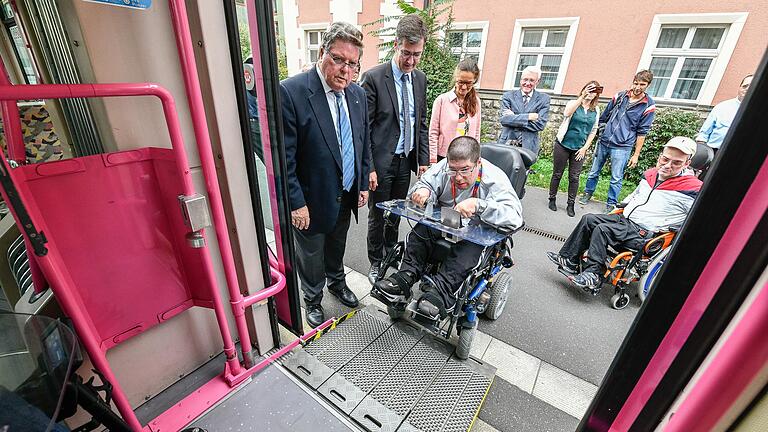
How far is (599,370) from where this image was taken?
2.01 metres

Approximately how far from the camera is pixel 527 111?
163 inches

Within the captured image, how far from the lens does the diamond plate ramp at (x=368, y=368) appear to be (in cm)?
158

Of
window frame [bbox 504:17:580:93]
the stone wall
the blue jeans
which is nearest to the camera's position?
the blue jeans

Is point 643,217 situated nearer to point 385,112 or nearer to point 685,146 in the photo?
point 685,146

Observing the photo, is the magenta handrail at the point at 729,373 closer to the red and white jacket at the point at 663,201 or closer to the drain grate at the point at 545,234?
the red and white jacket at the point at 663,201

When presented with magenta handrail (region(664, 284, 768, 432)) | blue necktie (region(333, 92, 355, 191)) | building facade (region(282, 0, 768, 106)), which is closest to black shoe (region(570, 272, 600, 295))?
blue necktie (region(333, 92, 355, 191))

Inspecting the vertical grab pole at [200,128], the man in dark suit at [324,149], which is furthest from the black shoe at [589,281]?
the vertical grab pole at [200,128]

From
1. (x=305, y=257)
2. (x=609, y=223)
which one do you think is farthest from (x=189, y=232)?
(x=609, y=223)

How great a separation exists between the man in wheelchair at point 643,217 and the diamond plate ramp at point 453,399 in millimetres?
1354

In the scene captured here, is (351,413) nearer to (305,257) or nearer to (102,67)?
(305,257)

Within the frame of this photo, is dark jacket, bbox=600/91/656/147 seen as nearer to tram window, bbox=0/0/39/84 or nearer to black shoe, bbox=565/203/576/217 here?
black shoe, bbox=565/203/576/217

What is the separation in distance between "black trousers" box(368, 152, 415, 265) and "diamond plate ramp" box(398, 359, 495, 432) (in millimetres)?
1045

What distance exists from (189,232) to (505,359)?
192 centimetres

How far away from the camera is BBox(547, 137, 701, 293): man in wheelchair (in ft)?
7.77
